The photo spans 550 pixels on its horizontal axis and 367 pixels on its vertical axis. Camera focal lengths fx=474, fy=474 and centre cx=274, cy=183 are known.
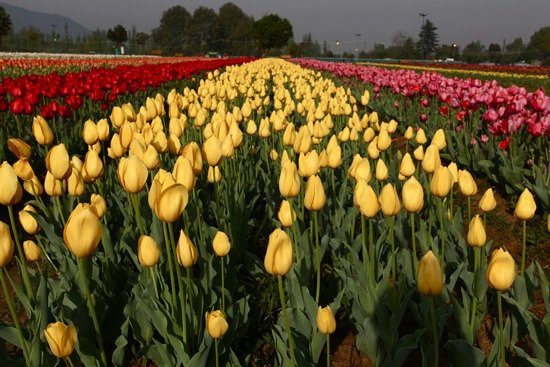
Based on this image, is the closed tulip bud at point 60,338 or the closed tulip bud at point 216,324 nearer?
the closed tulip bud at point 60,338

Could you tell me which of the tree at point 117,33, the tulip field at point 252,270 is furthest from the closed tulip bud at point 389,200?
the tree at point 117,33

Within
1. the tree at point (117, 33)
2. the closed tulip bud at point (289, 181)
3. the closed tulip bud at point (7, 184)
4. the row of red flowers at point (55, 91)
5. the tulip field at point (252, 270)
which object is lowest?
the tulip field at point (252, 270)

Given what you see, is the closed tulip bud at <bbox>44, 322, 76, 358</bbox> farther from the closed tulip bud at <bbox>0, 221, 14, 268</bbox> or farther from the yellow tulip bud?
the yellow tulip bud

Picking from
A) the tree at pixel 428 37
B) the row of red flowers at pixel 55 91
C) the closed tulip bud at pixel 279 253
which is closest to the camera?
the closed tulip bud at pixel 279 253

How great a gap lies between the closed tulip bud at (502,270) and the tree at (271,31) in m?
86.0

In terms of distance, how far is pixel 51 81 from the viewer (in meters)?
7.29

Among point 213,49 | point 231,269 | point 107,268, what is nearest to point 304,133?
point 231,269

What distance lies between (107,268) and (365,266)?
143cm

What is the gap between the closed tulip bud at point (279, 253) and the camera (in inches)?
69.6

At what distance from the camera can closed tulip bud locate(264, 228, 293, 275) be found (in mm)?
1767

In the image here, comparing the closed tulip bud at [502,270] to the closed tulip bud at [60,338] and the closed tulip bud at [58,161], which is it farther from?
the closed tulip bud at [58,161]

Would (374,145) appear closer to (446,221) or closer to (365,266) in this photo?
(446,221)

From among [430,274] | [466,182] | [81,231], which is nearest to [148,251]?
[81,231]

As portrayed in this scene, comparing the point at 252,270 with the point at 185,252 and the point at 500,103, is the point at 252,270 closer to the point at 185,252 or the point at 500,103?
the point at 185,252
